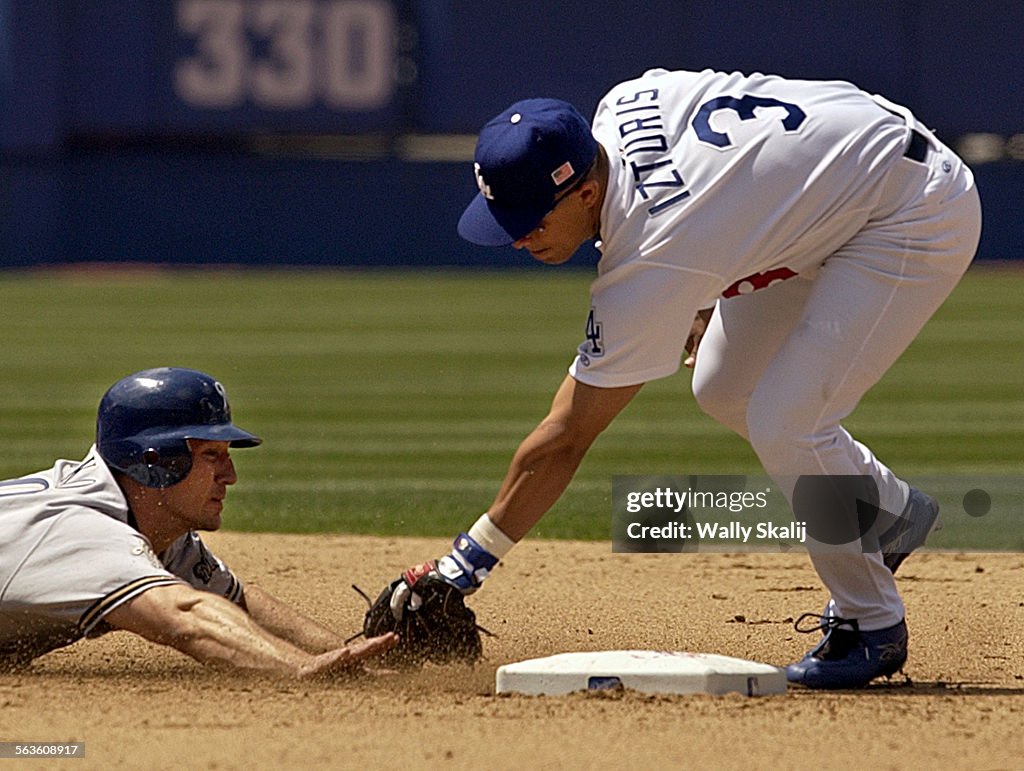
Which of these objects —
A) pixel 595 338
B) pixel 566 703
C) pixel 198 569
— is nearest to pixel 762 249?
pixel 595 338

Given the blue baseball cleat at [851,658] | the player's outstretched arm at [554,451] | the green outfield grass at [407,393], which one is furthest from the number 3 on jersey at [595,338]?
the green outfield grass at [407,393]

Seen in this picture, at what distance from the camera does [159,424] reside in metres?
5.08

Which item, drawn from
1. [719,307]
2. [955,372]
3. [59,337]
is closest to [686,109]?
[719,307]

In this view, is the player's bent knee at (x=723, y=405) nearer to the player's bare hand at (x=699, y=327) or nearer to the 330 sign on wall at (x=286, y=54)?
the player's bare hand at (x=699, y=327)

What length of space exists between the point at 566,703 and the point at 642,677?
254 millimetres

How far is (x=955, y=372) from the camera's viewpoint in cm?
1388

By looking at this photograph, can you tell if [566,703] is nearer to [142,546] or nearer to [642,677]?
[642,677]

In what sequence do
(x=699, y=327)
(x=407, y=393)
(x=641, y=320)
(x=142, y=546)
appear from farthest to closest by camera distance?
1. (x=407, y=393)
2. (x=699, y=327)
3. (x=142, y=546)
4. (x=641, y=320)

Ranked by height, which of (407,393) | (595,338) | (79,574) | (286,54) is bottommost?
(407,393)

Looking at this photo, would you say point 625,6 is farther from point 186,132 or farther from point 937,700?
point 937,700

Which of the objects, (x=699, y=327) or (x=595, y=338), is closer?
(x=595, y=338)

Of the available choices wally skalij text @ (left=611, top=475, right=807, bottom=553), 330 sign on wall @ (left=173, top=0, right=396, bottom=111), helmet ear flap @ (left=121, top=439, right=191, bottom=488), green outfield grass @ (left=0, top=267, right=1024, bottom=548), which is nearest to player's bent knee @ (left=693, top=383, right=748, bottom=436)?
helmet ear flap @ (left=121, top=439, right=191, bottom=488)

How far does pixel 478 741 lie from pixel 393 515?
13.9 ft

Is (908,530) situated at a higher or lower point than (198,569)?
higher
